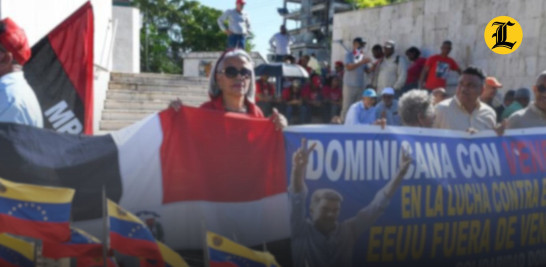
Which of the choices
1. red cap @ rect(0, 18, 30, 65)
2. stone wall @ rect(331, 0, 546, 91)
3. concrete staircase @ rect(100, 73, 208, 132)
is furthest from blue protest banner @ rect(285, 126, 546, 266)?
concrete staircase @ rect(100, 73, 208, 132)

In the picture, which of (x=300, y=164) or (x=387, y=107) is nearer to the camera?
(x=300, y=164)

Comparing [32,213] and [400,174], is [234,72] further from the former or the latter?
[32,213]

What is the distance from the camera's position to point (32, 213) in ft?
10.5

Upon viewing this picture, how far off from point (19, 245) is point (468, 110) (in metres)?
3.36

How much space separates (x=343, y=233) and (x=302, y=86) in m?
9.28

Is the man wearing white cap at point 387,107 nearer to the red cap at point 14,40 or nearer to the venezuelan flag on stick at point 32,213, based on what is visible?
the red cap at point 14,40

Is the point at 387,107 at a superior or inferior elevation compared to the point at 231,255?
superior

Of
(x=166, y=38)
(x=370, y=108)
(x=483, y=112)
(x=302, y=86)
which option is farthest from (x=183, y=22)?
(x=483, y=112)

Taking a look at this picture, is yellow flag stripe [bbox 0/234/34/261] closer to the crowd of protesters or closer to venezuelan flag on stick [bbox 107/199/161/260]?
venezuelan flag on stick [bbox 107/199/161/260]

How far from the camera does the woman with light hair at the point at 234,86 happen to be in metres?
3.95

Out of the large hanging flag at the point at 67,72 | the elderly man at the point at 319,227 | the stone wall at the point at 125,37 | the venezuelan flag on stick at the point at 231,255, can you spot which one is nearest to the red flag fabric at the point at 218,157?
the elderly man at the point at 319,227

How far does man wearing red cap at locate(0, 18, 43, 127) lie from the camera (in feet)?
11.4

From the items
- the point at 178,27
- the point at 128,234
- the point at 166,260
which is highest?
the point at 178,27

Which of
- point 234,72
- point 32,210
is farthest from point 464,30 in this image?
point 32,210
